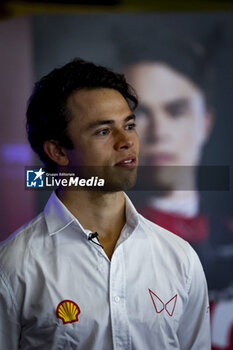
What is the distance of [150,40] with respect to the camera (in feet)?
A: 6.30

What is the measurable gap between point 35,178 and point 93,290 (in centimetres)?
54

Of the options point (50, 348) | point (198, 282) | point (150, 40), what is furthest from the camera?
point (150, 40)

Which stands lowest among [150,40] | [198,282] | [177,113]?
[198,282]

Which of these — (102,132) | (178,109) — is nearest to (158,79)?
(178,109)

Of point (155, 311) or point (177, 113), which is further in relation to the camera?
point (177, 113)

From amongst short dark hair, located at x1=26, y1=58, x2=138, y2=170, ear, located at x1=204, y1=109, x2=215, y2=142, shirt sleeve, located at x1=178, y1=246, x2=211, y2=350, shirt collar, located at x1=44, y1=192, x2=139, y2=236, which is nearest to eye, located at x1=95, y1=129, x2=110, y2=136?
short dark hair, located at x1=26, y1=58, x2=138, y2=170

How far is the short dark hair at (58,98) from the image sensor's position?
58.7 inches

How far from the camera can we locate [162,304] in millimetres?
1432

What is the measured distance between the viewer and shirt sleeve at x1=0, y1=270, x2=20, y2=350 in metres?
1.32

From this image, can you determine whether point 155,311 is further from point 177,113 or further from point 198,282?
point 177,113

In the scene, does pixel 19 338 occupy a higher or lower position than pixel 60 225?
lower

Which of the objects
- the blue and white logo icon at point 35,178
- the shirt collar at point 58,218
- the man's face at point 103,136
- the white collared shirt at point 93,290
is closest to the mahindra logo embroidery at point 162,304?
the white collared shirt at point 93,290

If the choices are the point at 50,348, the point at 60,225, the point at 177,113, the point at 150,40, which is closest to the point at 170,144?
the point at 177,113

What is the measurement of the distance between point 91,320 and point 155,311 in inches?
8.5
